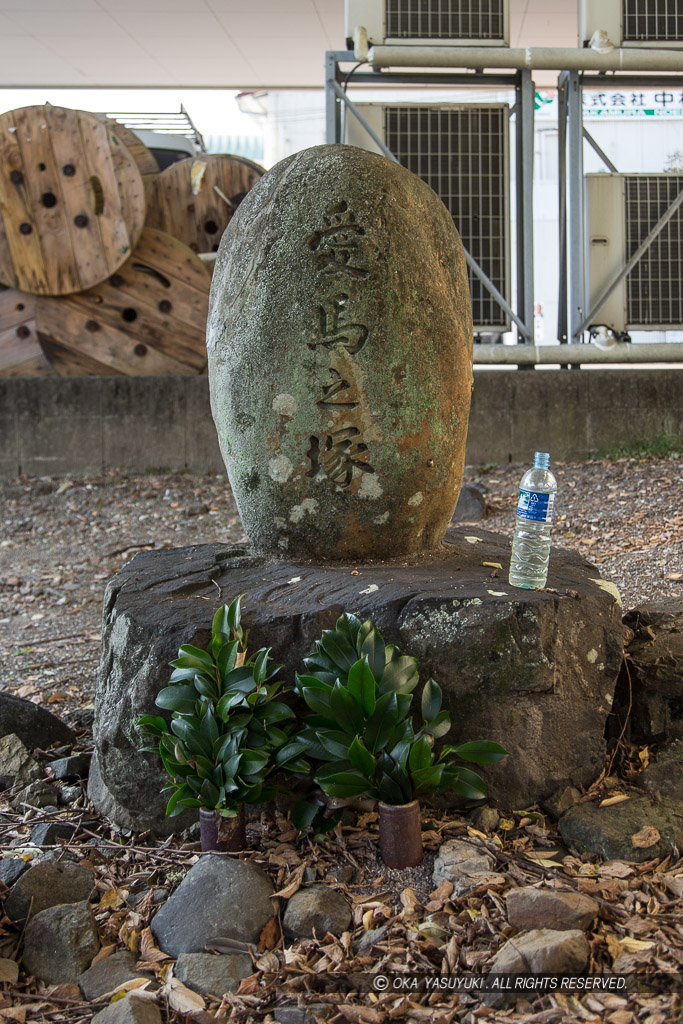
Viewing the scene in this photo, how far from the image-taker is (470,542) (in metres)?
3.32

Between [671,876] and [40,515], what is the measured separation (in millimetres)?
5000

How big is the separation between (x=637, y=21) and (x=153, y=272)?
4.04 m

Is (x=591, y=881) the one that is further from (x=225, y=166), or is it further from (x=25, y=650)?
(x=225, y=166)

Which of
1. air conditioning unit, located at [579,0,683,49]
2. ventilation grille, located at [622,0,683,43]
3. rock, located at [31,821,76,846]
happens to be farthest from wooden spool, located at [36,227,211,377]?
rock, located at [31,821,76,846]

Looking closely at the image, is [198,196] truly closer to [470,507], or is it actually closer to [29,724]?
[470,507]

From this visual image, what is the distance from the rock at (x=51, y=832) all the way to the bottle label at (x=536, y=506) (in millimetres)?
1577

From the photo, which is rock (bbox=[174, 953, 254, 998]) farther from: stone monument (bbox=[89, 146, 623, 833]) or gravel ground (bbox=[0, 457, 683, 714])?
gravel ground (bbox=[0, 457, 683, 714])

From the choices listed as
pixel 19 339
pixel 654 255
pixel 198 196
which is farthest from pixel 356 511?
pixel 198 196

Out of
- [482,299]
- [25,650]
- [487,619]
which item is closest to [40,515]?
[25,650]

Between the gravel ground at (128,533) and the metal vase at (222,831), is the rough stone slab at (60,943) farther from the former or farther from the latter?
the gravel ground at (128,533)

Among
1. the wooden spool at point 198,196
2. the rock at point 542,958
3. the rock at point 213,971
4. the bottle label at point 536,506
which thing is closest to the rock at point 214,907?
the rock at point 213,971

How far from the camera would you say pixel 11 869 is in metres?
2.31

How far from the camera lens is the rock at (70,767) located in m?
3.00

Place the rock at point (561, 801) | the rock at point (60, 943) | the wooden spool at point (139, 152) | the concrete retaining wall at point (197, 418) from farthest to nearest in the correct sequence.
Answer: the wooden spool at point (139, 152), the concrete retaining wall at point (197, 418), the rock at point (561, 801), the rock at point (60, 943)
